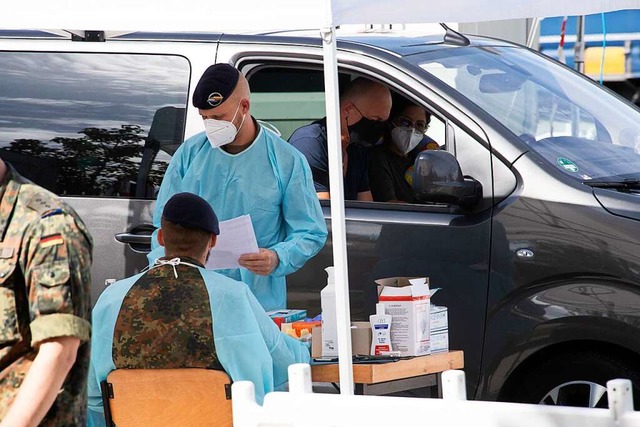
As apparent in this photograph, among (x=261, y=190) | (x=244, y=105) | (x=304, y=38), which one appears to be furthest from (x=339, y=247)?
(x=304, y=38)

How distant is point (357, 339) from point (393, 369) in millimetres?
183

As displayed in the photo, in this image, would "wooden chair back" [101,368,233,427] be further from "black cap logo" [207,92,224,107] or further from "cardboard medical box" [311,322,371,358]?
"black cap logo" [207,92,224,107]

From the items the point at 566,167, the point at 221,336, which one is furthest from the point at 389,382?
the point at 566,167

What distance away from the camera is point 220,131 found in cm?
511

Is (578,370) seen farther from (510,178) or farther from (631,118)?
(631,118)

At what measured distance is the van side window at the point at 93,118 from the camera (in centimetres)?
587

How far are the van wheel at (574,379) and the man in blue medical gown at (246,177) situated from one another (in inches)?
42.6

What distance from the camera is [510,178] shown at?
5.37 metres

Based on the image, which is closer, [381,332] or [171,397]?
[171,397]

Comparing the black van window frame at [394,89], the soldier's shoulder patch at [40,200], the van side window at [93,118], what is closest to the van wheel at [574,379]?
the black van window frame at [394,89]

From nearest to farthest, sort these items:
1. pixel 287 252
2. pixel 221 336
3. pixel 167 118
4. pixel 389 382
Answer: pixel 221 336
pixel 389 382
pixel 287 252
pixel 167 118

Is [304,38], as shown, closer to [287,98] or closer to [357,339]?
[287,98]

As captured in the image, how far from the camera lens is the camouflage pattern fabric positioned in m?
4.11

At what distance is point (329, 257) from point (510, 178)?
88 centimetres
